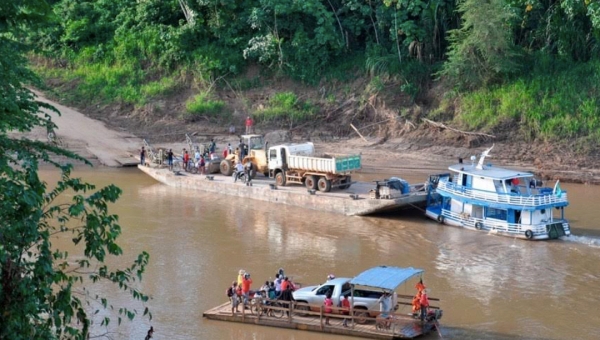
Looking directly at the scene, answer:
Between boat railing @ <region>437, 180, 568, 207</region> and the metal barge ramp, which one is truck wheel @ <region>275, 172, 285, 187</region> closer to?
the metal barge ramp

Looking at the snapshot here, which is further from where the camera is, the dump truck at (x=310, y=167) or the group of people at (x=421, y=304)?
the dump truck at (x=310, y=167)

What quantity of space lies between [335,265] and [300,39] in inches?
924

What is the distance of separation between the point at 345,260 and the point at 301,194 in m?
7.09

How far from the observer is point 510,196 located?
29703 millimetres

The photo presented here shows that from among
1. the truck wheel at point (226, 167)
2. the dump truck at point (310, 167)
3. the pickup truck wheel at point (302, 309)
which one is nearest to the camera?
the pickup truck wheel at point (302, 309)

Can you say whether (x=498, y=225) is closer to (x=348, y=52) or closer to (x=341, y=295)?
(x=341, y=295)

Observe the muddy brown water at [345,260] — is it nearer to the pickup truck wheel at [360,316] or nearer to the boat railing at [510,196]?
the pickup truck wheel at [360,316]

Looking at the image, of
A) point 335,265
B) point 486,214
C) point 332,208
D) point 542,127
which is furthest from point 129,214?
point 542,127

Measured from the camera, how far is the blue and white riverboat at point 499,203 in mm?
29438

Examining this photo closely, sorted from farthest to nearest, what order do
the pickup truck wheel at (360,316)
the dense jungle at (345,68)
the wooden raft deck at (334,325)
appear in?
the dense jungle at (345,68), the pickup truck wheel at (360,316), the wooden raft deck at (334,325)

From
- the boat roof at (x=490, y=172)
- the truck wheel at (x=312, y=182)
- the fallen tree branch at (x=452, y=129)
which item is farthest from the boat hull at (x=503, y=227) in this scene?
the fallen tree branch at (x=452, y=129)

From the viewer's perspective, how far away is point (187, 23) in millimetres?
50906

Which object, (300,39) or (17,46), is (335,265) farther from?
(300,39)

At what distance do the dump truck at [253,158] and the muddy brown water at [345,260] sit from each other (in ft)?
5.65
